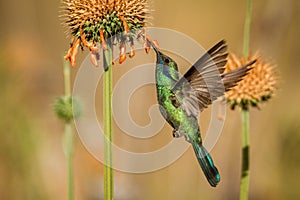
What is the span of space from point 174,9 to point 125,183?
7.89ft

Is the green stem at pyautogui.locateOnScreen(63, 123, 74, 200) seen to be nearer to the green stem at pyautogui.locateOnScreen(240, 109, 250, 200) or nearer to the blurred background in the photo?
the green stem at pyautogui.locateOnScreen(240, 109, 250, 200)

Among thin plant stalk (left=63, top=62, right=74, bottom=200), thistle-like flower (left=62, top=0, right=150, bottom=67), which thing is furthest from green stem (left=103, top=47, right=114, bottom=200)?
thin plant stalk (left=63, top=62, right=74, bottom=200)

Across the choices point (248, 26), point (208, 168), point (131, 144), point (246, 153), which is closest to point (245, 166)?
point (246, 153)

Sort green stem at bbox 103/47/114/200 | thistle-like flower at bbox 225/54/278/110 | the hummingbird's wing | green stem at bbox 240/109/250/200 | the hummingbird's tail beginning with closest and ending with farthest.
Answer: green stem at bbox 103/47/114/200
the hummingbird's wing
the hummingbird's tail
green stem at bbox 240/109/250/200
thistle-like flower at bbox 225/54/278/110

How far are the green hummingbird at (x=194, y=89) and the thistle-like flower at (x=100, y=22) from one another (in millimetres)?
Result: 86

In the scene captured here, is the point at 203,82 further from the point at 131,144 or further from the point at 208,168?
the point at 131,144

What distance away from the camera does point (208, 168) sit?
1.58m

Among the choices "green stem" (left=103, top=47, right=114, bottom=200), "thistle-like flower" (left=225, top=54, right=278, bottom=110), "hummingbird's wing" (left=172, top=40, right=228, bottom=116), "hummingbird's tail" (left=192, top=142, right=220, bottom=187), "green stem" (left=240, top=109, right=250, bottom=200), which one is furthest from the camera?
"thistle-like flower" (left=225, top=54, right=278, bottom=110)

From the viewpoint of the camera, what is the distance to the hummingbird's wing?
1395 millimetres

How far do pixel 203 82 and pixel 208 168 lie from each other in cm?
26

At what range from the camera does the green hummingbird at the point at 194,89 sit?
1.44 metres

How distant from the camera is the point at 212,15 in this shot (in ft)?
17.4

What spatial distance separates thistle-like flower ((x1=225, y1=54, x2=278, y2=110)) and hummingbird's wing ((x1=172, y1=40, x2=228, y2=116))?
304mm

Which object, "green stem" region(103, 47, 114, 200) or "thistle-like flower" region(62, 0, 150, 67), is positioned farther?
"thistle-like flower" region(62, 0, 150, 67)
